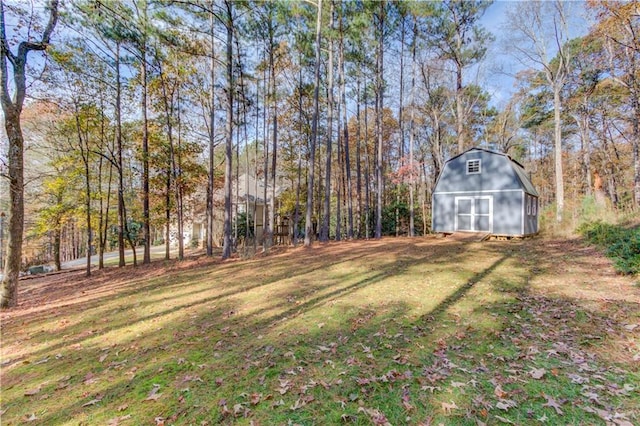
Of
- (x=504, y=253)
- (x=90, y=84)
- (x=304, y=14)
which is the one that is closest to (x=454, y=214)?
(x=504, y=253)

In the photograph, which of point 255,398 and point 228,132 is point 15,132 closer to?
point 228,132

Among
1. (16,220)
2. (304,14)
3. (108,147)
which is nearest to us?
(16,220)

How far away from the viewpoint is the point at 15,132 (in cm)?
578

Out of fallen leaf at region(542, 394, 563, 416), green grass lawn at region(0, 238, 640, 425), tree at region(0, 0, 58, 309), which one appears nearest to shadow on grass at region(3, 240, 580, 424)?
green grass lawn at region(0, 238, 640, 425)

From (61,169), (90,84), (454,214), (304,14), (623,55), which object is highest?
(304,14)

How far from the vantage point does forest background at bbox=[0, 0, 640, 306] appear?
27.3 ft

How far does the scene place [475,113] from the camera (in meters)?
22.8

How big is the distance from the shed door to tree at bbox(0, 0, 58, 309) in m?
16.1

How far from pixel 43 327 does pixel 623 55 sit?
72.7 feet

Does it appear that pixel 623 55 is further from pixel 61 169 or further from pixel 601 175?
pixel 61 169

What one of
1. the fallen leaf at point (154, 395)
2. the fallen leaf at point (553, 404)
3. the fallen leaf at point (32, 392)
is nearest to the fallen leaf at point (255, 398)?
the fallen leaf at point (154, 395)

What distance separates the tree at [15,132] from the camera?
18.5 ft

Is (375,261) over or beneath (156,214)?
beneath

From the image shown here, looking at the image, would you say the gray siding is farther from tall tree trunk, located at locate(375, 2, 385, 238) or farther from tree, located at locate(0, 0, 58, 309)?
tree, located at locate(0, 0, 58, 309)
